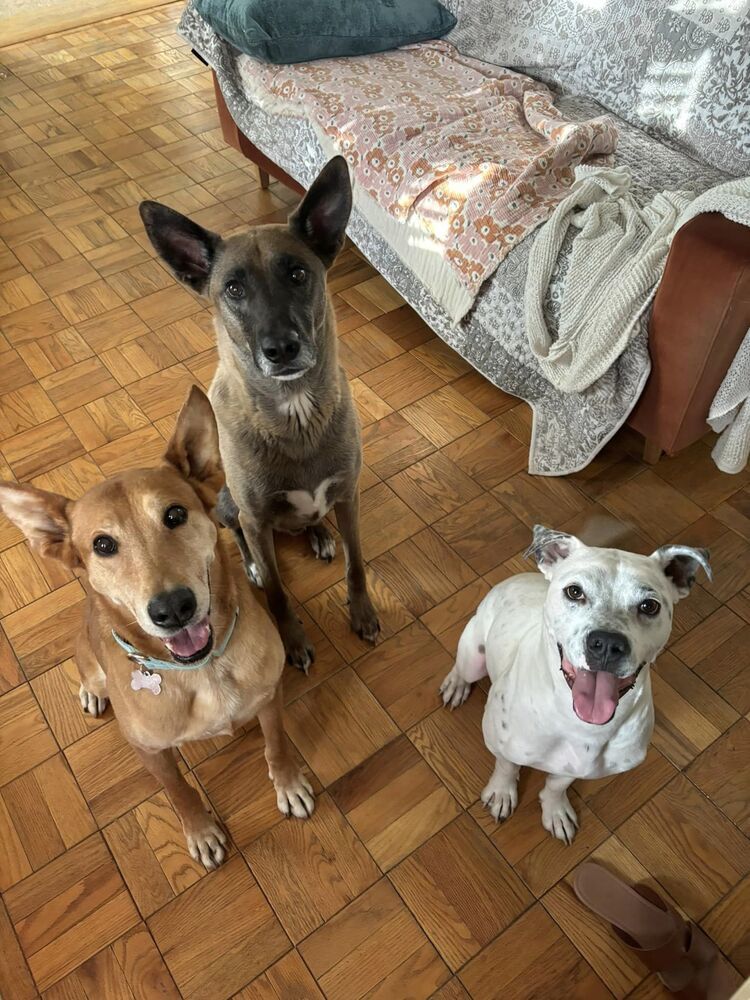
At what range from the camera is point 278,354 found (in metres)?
1.50

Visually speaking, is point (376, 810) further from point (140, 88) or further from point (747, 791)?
point (140, 88)

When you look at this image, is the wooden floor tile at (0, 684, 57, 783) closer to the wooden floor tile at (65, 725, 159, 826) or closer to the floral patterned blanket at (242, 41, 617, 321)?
the wooden floor tile at (65, 725, 159, 826)

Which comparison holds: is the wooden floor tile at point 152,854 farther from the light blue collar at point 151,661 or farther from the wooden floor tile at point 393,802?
the light blue collar at point 151,661

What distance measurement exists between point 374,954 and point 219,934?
0.34 metres

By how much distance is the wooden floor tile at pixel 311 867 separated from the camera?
1.54m

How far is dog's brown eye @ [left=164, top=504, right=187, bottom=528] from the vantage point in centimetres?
123

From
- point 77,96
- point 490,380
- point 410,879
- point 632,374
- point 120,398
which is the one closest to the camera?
point 410,879

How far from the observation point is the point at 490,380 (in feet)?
7.97

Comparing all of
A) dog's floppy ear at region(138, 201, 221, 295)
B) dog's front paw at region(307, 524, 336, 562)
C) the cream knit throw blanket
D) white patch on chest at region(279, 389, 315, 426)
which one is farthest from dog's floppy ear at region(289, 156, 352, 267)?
dog's front paw at region(307, 524, 336, 562)

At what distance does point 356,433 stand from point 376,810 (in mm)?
909

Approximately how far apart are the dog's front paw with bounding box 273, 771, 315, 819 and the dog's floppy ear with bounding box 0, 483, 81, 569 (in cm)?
74

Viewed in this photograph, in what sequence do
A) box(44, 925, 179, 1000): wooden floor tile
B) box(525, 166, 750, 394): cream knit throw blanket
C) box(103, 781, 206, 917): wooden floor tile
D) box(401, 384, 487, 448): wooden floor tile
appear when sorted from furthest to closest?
1. box(401, 384, 487, 448): wooden floor tile
2. box(525, 166, 750, 394): cream knit throw blanket
3. box(103, 781, 206, 917): wooden floor tile
4. box(44, 925, 179, 1000): wooden floor tile

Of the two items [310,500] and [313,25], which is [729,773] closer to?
[310,500]

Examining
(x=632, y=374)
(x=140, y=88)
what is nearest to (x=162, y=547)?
(x=632, y=374)
